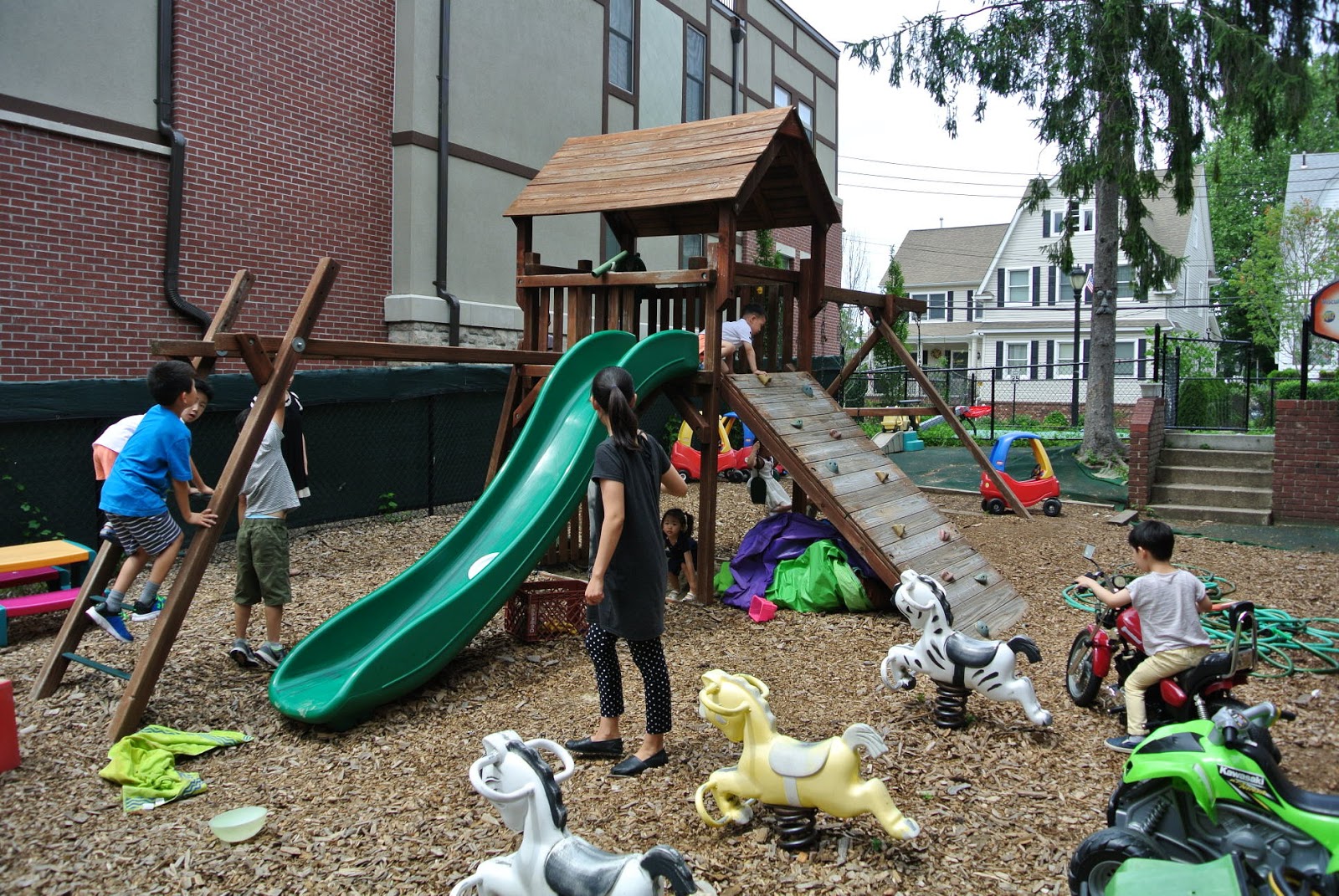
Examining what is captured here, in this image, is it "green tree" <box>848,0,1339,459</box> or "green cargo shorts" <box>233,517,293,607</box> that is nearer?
"green cargo shorts" <box>233,517,293,607</box>

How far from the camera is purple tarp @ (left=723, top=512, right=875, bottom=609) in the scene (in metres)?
7.42

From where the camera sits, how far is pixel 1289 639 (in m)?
5.86

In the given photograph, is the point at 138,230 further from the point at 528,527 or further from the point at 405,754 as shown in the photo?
the point at 405,754

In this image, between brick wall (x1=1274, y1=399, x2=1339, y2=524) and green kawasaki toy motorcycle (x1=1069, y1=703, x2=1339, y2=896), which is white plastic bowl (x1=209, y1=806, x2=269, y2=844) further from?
brick wall (x1=1274, y1=399, x2=1339, y2=524)

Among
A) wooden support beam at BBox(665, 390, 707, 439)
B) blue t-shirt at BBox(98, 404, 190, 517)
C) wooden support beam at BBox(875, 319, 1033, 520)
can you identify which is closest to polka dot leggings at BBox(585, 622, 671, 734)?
blue t-shirt at BBox(98, 404, 190, 517)

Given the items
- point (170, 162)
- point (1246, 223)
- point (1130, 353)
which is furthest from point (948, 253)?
point (170, 162)

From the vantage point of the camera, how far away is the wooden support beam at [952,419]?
1020cm

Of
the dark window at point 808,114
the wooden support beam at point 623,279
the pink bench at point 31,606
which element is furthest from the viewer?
the dark window at point 808,114

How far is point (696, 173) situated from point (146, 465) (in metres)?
4.67

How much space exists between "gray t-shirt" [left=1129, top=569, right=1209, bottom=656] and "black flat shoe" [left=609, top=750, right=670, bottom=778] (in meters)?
2.32

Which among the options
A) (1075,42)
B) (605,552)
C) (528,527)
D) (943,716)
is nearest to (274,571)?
(528,527)

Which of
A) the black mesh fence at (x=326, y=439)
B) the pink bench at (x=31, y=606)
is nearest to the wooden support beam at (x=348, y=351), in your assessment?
the pink bench at (x=31, y=606)

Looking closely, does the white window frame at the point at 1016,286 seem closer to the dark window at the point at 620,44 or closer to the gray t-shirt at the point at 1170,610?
the dark window at the point at 620,44

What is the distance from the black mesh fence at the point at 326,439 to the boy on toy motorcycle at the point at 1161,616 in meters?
8.37
